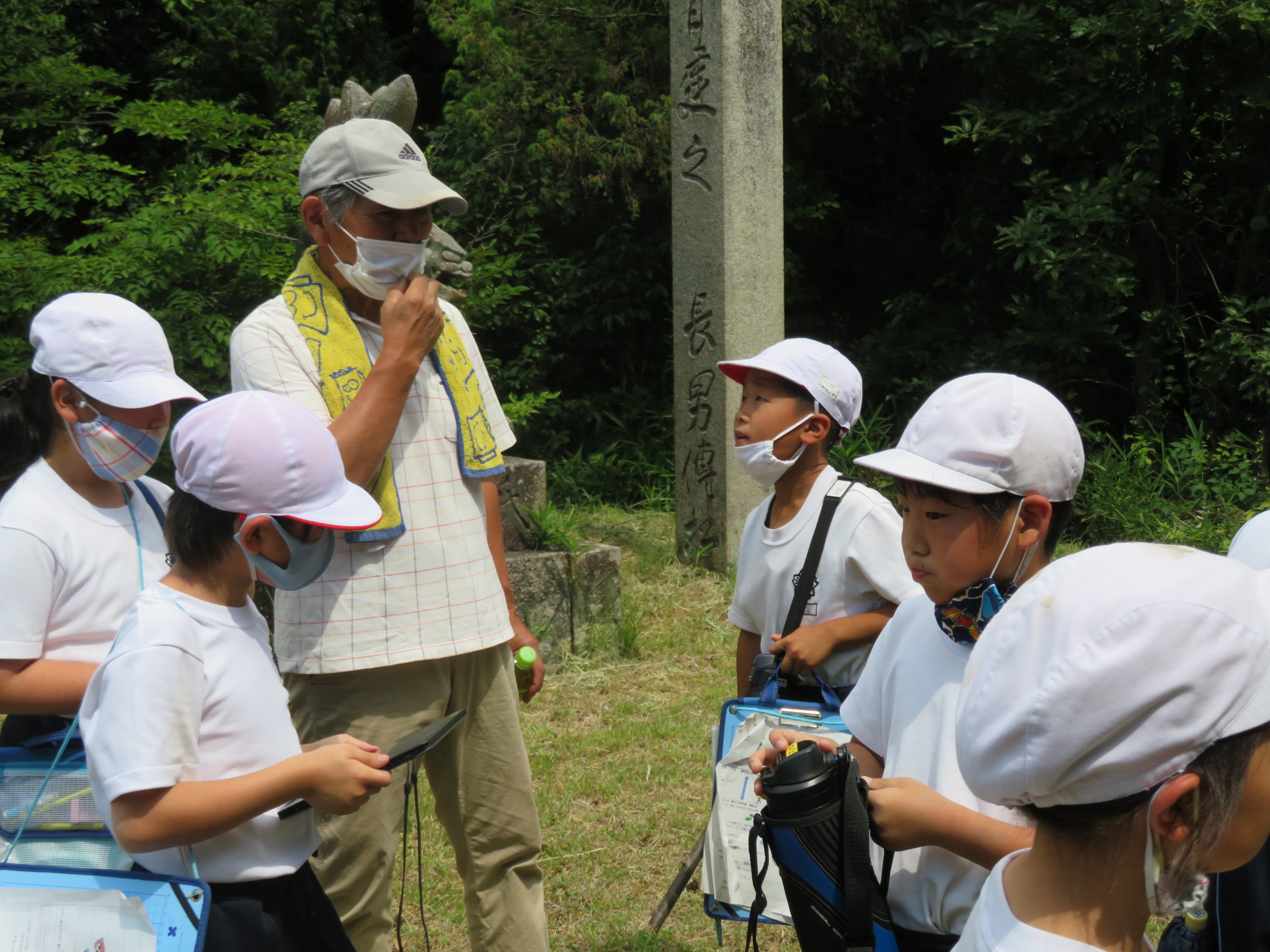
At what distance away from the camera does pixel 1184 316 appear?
26.6 ft

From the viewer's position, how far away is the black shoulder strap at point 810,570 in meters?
2.40

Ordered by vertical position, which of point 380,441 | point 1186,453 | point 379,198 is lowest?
point 1186,453

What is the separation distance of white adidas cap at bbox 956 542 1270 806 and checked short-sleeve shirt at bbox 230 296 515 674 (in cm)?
149

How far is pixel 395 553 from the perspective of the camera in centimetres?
231

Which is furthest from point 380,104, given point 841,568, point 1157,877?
point 1157,877

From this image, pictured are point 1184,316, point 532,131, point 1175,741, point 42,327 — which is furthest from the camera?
point 532,131

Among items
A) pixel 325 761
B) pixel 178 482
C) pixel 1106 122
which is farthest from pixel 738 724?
pixel 1106 122

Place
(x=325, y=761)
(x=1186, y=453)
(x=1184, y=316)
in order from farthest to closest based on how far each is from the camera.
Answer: (x=1184, y=316) < (x=1186, y=453) < (x=325, y=761)

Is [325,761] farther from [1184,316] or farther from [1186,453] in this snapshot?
[1184,316]

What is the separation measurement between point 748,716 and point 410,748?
685 mm

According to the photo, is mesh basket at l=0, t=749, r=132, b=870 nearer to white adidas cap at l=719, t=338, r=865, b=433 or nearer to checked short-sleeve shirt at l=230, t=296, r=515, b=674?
checked short-sleeve shirt at l=230, t=296, r=515, b=674

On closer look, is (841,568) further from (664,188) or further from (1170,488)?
(664,188)

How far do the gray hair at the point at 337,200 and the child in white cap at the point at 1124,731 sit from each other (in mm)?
1753

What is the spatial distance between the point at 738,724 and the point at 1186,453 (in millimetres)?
6413
